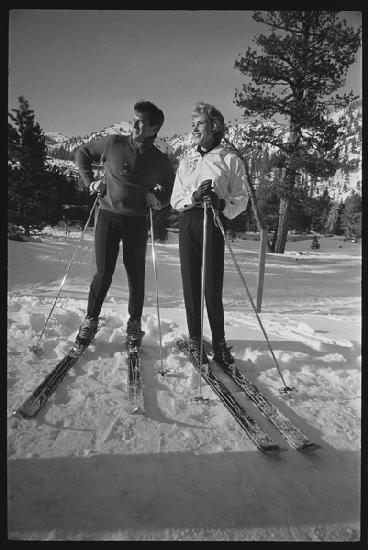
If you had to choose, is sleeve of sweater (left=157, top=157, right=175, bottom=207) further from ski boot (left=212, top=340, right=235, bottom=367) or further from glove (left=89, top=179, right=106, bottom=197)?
ski boot (left=212, top=340, right=235, bottom=367)

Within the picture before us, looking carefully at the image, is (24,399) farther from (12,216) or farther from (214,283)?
(12,216)

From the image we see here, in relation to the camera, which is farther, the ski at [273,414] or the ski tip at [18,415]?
the ski tip at [18,415]

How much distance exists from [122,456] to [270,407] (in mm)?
1089

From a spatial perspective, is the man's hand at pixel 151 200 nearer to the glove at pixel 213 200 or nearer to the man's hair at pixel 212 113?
the glove at pixel 213 200

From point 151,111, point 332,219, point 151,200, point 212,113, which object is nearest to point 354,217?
point 212,113

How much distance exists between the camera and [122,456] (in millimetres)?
1604

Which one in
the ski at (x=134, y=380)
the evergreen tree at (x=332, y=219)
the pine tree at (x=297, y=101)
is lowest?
the ski at (x=134, y=380)

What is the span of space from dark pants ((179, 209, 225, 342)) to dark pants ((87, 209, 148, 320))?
53 cm

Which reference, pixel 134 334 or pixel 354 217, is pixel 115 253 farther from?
pixel 354 217

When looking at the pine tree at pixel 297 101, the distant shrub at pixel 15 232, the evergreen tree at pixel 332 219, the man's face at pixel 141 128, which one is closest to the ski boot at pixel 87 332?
the man's face at pixel 141 128

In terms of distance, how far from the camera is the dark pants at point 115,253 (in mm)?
3021

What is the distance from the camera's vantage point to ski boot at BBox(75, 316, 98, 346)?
2.87 meters

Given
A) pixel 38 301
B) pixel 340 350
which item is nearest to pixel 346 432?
pixel 340 350
